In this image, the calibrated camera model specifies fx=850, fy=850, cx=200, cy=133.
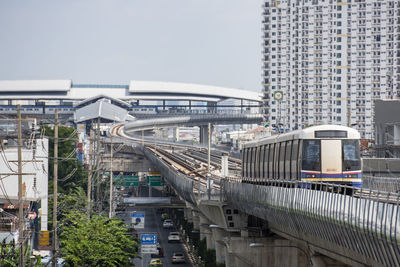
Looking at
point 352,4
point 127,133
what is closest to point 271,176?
point 127,133

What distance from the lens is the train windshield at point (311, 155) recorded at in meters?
34.5

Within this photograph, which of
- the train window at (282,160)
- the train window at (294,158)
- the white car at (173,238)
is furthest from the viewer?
the white car at (173,238)

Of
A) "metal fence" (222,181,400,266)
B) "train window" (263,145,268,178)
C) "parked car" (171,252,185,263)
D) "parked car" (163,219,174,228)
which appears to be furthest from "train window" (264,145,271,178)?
"parked car" (163,219,174,228)

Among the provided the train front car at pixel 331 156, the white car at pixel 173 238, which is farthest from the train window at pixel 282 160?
the white car at pixel 173 238

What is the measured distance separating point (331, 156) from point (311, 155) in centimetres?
83

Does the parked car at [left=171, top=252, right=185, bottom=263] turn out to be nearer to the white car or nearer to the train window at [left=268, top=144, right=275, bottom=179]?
the white car

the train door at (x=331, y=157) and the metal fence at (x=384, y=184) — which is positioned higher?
the train door at (x=331, y=157)

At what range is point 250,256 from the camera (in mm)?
44625

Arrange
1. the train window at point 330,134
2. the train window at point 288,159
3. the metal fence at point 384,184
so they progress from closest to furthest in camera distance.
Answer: the train window at point 330,134
the train window at point 288,159
the metal fence at point 384,184

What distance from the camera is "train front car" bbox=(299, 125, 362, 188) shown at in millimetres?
34469

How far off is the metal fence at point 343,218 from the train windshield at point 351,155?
2504 millimetres

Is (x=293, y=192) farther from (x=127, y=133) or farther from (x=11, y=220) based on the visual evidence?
(x=127, y=133)

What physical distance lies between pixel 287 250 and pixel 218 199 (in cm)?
618

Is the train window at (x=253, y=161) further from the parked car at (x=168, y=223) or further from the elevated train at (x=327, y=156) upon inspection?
the parked car at (x=168, y=223)
